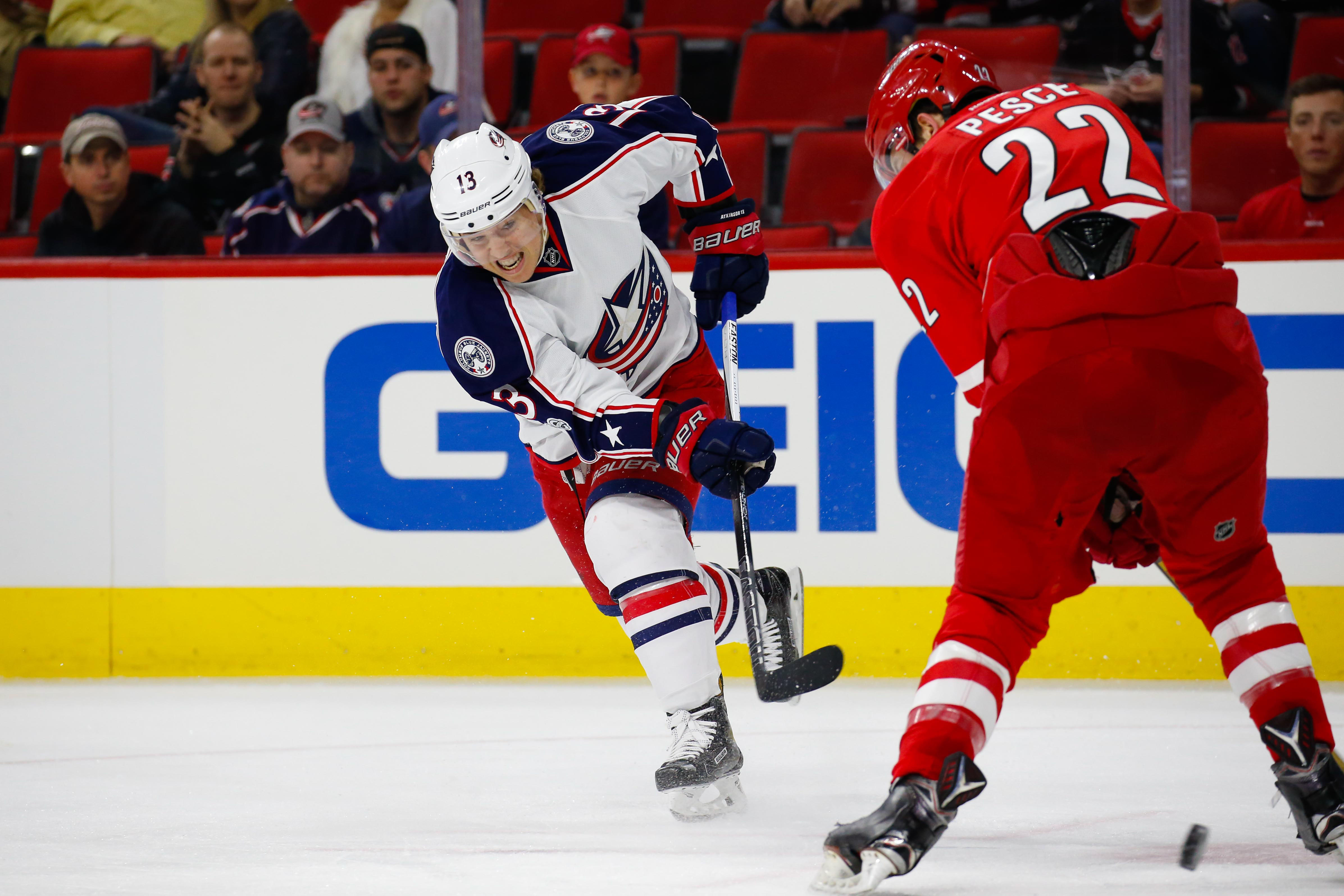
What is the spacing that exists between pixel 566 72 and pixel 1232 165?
1837 mm

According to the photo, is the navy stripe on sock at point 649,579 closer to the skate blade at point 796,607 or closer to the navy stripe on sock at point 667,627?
the navy stripe on sock at point 667,627

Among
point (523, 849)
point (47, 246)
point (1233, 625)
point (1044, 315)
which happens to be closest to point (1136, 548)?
point (1233, 625)

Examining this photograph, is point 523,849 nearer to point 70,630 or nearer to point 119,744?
point 119,744

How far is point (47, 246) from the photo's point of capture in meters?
4.00

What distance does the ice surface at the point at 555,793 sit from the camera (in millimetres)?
2012

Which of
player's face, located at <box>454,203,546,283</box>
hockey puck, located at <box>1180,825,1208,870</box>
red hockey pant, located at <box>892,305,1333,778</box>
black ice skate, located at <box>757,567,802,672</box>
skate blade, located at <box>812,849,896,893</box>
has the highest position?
player's face, located at <box>454,203,546,283</box>

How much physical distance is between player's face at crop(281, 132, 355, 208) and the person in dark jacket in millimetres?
244

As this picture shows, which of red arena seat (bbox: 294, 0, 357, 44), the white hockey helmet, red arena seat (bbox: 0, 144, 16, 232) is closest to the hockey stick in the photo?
the white hockey helmet

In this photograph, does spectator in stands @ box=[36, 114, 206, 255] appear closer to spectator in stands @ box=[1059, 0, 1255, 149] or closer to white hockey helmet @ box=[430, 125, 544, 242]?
white hockey helmet @ box=[430, 125, 544, 242]

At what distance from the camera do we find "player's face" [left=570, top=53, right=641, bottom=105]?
4148 millimetres

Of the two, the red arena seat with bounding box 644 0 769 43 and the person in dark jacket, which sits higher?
the red arena seat with bounding box 644 0 769 43

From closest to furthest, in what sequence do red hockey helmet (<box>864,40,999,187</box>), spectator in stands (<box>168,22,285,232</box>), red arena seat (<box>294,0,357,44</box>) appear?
red hockey helmet (<box>864,40,999,187</box>)
spectator in stands (<box>168,22,285,232</box>)
red arena seat (<box>294,0,357,44</box>)

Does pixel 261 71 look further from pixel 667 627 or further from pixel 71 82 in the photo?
pixel 667 627

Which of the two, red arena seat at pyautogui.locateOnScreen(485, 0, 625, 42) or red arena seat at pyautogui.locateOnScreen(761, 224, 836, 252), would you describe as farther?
red arena seat at pyautogui.locateOnScreen(485, 0, 625, 42)
